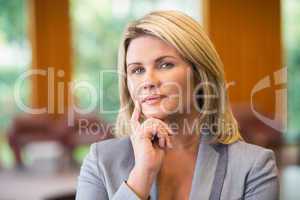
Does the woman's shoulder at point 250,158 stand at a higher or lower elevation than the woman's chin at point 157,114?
lower

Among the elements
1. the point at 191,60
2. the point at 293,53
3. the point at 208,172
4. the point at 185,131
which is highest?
the point at 293,53

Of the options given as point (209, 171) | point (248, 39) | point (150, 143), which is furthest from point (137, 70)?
point (248, 39)

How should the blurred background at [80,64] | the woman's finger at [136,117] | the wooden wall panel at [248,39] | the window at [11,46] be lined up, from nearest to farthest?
the woman's finger at [136,117], the blurred background at [80,64], the window at [11,46], the wooden wall panel at [248,39]

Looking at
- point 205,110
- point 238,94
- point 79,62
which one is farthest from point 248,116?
point 205,110

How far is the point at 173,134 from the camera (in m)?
1.44

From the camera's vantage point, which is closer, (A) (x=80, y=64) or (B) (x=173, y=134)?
(B) (x=173, y=134)

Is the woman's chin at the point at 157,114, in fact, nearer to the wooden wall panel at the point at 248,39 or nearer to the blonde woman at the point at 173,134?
the blonde woman at the point at 173,134

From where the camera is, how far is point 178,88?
53.4 inches

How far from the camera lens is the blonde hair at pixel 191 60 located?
1.30 metres

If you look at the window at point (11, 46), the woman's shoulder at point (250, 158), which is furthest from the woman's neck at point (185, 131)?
the window at point (11, 46)

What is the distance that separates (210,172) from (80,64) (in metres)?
5.94

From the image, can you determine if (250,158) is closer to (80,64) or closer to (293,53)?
(80,64)

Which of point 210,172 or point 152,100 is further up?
point 152,100

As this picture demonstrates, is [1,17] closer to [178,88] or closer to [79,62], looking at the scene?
[79,62]
